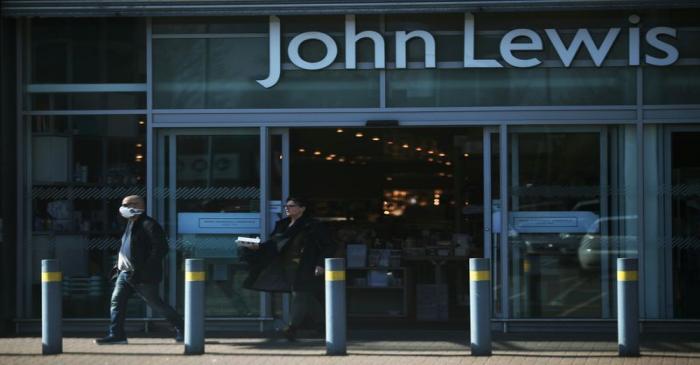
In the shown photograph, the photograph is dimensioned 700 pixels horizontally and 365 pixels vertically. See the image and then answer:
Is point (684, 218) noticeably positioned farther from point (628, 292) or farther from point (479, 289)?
point (479, 289)

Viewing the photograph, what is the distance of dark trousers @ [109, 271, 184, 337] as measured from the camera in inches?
466

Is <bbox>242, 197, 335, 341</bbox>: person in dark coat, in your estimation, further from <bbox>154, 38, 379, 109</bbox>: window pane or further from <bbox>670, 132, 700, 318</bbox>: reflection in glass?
<bbox>670, 132, 700, 318</bbox>: reflection in glass

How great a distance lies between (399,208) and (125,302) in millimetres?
9200

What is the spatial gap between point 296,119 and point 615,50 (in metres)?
3.54

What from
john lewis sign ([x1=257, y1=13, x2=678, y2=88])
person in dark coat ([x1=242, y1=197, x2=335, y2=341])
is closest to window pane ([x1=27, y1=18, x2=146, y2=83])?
john lewis sign ([x1=257, y1=13, x2=678, y2=88])

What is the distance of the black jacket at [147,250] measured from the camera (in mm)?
11781

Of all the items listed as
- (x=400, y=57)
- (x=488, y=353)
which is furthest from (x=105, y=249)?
(x=488, y=353)

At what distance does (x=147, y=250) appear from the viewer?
11914mm

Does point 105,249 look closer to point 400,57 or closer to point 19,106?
point 19,106

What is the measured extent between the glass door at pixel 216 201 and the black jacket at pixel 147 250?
1.34m

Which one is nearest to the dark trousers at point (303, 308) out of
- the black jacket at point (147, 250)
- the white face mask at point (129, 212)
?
the black jacket at point (147, 250)

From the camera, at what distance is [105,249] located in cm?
1340

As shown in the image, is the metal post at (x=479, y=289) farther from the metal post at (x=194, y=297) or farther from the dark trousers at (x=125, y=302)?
the dark trousers at (x=125, y=302)

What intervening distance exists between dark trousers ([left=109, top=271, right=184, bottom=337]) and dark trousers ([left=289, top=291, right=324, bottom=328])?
3.81 ft
